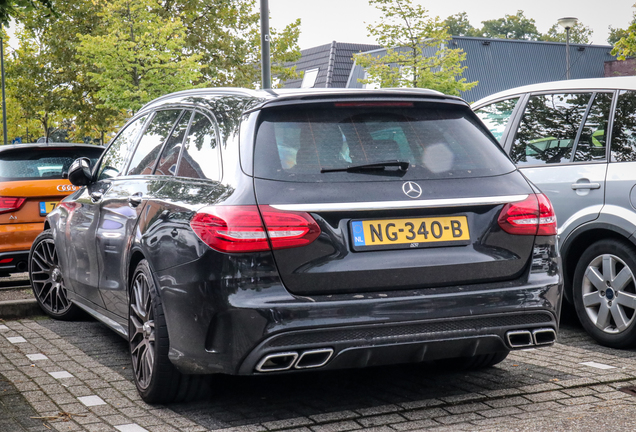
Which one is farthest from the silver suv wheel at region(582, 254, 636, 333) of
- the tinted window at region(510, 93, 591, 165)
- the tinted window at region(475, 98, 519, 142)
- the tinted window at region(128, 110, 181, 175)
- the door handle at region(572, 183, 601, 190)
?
the tinted window at region(128, 110, 181, 175)

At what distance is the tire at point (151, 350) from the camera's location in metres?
4.30

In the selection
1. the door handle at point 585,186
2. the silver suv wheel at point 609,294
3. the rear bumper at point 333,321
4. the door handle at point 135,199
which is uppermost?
the door handle at point 135,199

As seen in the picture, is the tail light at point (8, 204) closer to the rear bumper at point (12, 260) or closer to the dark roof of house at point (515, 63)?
the rear bumper at point (12, 260)

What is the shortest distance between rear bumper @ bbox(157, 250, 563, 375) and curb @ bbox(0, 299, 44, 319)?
3.70 m

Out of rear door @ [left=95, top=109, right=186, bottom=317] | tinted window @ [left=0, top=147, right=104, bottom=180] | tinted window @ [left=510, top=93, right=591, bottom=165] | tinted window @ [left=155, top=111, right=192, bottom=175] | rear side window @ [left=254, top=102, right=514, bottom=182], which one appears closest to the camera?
rear side window @ [left=254, top=102, right=514, bottom=182]

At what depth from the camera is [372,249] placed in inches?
153

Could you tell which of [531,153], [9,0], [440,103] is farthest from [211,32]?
[440,103]

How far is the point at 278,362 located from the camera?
3.79 metres

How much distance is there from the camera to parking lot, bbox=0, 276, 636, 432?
4.09 metres

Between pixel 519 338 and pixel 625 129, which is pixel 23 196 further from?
pixel 519 338

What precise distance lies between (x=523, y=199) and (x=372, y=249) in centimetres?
87

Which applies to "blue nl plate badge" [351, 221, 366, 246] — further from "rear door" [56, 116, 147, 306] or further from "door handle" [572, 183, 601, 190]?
"door handle" [572, 183, 601, 190]

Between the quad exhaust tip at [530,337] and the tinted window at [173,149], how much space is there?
2021 mm

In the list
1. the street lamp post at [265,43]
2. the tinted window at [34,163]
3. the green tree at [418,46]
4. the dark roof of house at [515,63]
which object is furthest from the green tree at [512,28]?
the tinted window at [34,163]
